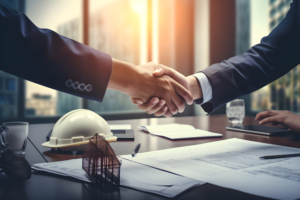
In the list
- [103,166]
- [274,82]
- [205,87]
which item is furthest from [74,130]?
[274,82]

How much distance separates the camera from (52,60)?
75cm

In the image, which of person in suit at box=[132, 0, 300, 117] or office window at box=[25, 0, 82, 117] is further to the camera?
office window at box=[25, 0, 82, 117]

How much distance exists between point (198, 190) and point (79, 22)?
11.7ft

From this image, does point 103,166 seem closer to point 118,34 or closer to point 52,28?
point 52,28

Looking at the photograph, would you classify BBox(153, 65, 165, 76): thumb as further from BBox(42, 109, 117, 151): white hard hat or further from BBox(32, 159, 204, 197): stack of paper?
BBox(32, 159, 204, 197): stack of paper

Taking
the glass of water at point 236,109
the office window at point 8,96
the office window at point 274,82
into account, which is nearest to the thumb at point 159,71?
the glass of water at point 236,109

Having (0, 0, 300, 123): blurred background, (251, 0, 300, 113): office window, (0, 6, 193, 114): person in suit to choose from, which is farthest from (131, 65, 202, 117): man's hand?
(251, 0, 300, 113): office window

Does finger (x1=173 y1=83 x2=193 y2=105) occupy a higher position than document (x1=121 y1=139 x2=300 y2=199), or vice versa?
finger (x1=173 y1=83 x2=193 y2=105)

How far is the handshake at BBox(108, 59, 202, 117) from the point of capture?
104 cm

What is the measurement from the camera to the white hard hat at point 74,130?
67 centimetres

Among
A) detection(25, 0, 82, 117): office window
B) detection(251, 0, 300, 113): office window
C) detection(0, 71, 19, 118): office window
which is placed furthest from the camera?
detection(251, 0, 300, 113): office window

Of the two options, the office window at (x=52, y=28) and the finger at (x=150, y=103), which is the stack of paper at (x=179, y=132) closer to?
the finger at (x=150, y=103)

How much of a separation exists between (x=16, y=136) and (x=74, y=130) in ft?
0.48

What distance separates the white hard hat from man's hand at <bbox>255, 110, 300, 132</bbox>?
0.79 m
